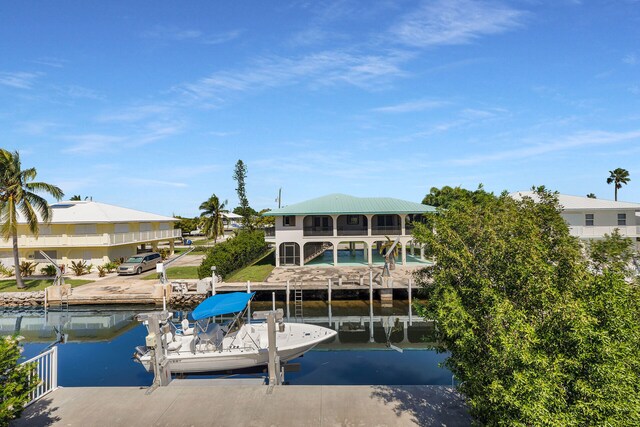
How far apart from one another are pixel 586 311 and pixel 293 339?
12390 millimetres

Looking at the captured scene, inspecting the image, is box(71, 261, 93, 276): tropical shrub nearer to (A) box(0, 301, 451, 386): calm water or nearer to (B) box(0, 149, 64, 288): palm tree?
(B) box(0, 149, 64, 288): palm tree

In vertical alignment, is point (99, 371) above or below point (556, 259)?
below

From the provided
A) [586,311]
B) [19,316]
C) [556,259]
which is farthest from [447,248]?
[19,316]

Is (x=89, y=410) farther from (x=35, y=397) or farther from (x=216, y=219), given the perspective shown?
(x=216, y=219)

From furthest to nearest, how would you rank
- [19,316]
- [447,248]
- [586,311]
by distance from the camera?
[19,316], [447,248], [586,311]

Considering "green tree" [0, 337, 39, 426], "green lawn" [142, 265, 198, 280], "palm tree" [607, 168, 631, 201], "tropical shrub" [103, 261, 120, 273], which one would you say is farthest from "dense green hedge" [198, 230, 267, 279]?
"palm tree" [607, 168, 631, 201]

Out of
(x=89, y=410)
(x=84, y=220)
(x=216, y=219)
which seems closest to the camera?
(x=89, y=410)

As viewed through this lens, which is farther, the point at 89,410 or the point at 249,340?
the point at 249,340

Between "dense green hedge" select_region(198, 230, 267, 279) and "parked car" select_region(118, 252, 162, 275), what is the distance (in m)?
6.87

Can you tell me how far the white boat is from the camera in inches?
593

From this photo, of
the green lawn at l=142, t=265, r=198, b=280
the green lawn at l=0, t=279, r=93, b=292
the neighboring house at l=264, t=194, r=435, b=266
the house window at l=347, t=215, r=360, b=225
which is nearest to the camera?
the green lawn at l=0, t=279, r=93, b=292

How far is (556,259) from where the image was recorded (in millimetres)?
7660

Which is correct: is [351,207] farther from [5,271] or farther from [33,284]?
[5,271]

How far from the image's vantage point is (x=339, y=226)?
38406mm
